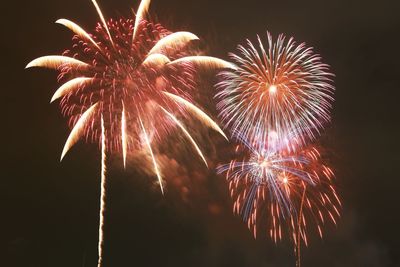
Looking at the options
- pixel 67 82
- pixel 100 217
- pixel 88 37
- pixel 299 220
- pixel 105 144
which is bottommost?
pixel 299 220

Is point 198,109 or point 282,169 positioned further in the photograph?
point 282,169

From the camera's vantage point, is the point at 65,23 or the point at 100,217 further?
the point at 100,217

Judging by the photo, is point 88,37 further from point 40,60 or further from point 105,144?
point 105,144

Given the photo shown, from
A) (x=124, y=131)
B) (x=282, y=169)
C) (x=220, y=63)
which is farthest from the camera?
(x=282, y=169)

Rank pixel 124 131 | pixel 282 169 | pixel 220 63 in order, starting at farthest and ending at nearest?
1. pixel 282 169
2. pixel 124 131
3. pixel 220 63

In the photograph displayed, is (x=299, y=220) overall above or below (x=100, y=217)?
below

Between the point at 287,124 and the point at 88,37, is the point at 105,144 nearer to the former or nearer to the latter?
the point at 88,37

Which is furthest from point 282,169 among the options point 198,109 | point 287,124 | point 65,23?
point 65,23

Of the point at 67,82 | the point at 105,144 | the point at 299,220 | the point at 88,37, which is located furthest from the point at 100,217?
the point at 299,220

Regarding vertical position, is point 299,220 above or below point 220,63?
below
